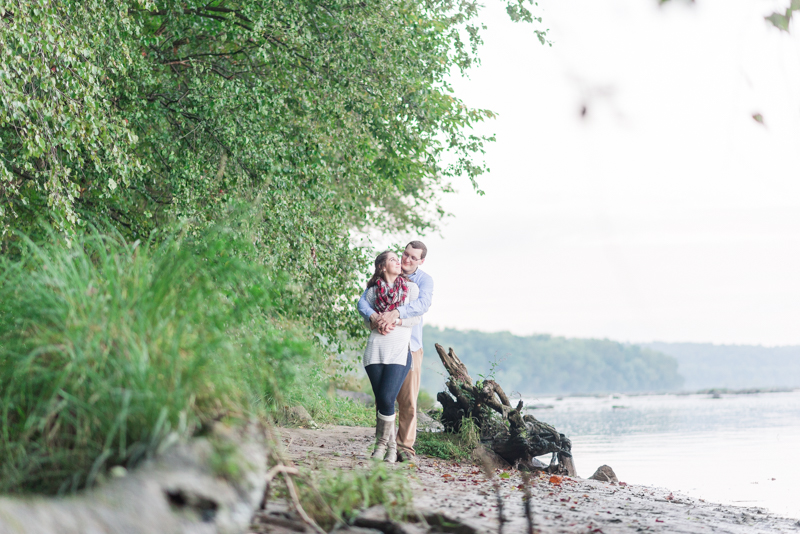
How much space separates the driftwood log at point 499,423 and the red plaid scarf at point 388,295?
121 inches

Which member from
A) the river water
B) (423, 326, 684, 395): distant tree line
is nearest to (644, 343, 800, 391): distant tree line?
(423, 326, 684, 395): distant tree line

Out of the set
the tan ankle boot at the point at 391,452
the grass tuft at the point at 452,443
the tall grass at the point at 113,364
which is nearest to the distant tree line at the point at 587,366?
the grass tuft at the point at 452,443

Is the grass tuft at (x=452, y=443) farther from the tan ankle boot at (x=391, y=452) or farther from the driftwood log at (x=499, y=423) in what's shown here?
the tan ankle boot at (x=391, y=452)

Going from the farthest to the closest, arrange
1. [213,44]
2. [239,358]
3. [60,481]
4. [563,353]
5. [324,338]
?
[563,353] → [213,44] → [324,338] → [239,358] → [60,481]

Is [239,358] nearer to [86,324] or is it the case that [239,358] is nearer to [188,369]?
[188,369]

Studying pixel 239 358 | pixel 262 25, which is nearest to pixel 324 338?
pixel 262 25

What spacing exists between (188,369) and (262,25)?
21.0 feet

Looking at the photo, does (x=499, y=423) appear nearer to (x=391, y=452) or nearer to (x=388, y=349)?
(x=391, y=452)

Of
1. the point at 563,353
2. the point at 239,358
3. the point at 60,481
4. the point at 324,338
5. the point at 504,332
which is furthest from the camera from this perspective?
the point at 563,353

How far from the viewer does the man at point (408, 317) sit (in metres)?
5.84

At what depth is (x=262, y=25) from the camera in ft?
26.8

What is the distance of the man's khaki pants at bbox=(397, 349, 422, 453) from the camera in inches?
257

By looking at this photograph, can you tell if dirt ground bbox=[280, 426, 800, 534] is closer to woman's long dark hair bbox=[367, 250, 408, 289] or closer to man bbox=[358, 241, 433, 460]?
man bbox=[358, 241, 433, 460]

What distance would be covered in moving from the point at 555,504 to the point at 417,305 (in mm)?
2002
